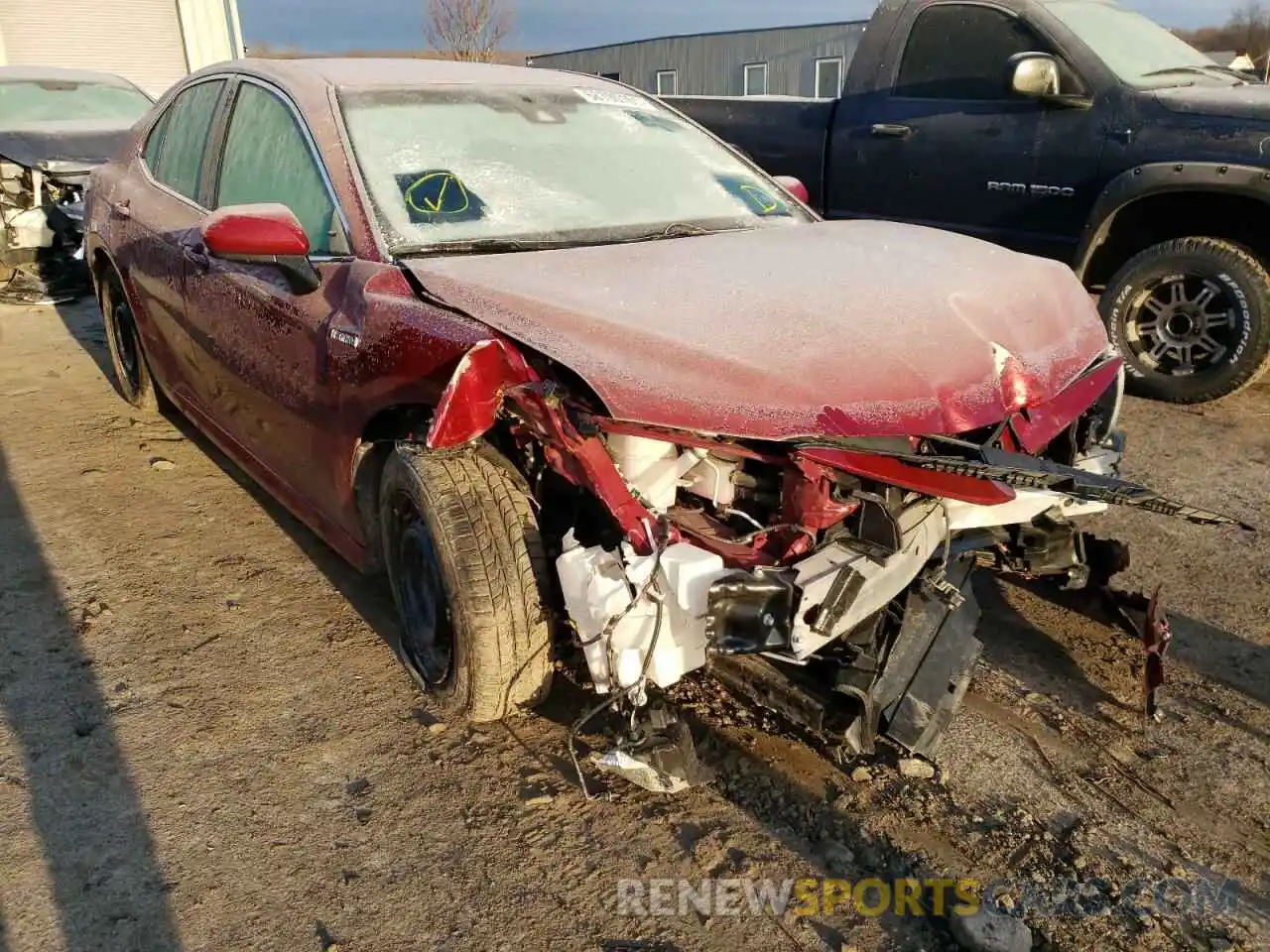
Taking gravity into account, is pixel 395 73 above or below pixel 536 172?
above

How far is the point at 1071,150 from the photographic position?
5465mm

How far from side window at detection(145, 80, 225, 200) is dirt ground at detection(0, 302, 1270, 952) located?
64.6 inches

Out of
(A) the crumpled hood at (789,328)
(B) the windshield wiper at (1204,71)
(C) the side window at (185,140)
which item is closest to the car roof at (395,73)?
(C) the side window at (185,140)

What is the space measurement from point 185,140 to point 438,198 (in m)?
1.87

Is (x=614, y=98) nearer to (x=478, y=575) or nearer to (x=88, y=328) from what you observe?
(x=478, y=575)

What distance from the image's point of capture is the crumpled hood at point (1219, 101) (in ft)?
16.4

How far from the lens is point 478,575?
8.42 feet

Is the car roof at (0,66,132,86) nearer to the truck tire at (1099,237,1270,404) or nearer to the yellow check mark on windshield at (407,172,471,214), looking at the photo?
the yellow check mark on windshield at (407,172,471,214)

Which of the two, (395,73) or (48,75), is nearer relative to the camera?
(395,73)

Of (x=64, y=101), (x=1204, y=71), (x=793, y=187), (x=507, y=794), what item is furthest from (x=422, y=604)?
(x=64, y=101)

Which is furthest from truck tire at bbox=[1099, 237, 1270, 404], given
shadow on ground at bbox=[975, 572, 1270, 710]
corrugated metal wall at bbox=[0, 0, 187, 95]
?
corrugated metal wall at bbox=[0, 0, 187, 95]

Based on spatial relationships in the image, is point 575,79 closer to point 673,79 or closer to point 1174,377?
point 1174,377

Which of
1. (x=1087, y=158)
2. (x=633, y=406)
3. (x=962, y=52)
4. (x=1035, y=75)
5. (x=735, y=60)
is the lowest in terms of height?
(x=633, y=406)

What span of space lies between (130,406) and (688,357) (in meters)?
4.51
